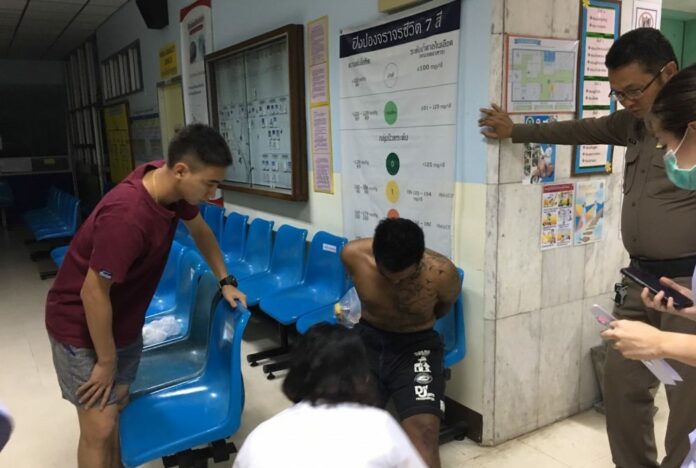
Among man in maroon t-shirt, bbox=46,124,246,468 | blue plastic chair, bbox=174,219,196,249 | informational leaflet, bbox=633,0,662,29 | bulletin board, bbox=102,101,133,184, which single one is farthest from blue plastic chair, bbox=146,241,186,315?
bulletin board, bbox=102,101,133,184

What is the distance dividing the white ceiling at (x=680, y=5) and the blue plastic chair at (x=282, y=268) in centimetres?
350

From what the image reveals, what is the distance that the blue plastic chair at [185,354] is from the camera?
2.18 meters

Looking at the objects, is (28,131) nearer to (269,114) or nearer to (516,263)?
(269,114)

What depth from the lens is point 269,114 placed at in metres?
3.98

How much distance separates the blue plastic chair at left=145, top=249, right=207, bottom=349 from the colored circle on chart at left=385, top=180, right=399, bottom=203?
3.45 ft

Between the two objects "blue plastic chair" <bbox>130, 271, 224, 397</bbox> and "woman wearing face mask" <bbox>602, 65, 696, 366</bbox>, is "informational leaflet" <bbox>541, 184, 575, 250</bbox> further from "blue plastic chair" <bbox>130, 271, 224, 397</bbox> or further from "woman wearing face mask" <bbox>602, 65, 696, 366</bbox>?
"blue plastic chair" <bbox>130, 271, 224, 397</bbox>

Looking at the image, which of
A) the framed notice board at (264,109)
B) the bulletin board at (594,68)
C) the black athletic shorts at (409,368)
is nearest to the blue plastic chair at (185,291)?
the black athletic shorts at (409,368)

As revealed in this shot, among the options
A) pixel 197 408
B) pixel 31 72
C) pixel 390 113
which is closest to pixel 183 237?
pixel 390 113

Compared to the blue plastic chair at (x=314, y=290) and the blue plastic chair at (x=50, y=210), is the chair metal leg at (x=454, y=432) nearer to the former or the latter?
the blue plastic chair at (x=314, y=290)

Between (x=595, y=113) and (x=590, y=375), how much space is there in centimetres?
135

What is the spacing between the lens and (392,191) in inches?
113

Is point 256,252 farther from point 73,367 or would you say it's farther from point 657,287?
point 657,287

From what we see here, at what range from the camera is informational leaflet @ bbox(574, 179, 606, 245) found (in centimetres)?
257

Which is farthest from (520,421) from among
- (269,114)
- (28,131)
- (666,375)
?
(28,131)
